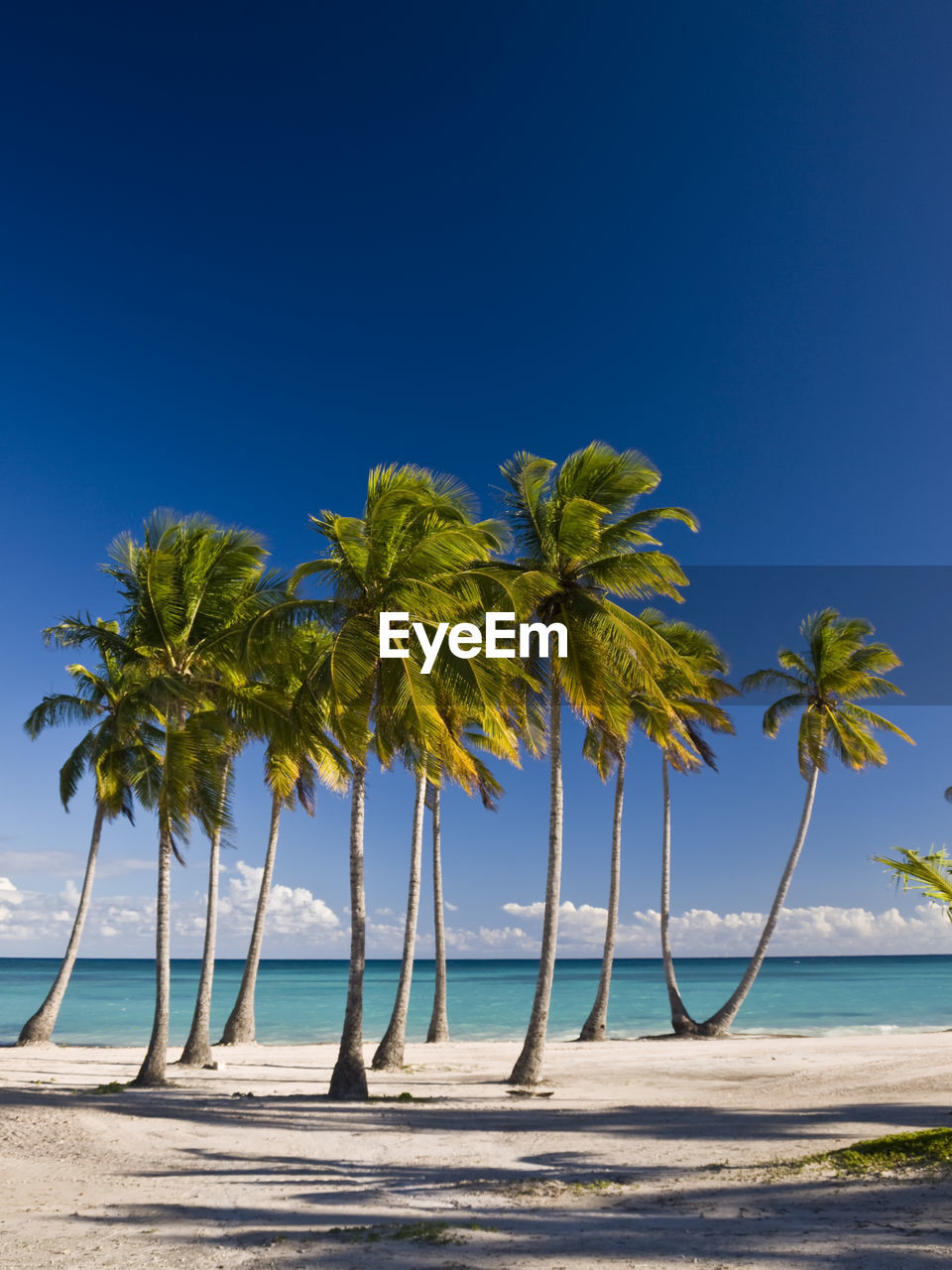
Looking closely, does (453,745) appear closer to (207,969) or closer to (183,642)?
(183,642)

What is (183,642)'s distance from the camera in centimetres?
1564

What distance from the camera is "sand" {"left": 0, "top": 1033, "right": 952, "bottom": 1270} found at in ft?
19.7

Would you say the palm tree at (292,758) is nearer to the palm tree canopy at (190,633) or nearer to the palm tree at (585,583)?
the palm tree canopy at (190,633)

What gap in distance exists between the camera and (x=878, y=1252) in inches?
212

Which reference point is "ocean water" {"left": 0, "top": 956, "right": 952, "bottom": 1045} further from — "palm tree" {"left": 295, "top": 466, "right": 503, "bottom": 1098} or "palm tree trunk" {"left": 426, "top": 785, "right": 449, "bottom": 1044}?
"palm tree" {"left": 295, "top": 466, "right": 503, "bottom": 1098}

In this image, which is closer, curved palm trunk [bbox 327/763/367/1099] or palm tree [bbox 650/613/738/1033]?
curved palm trunk [bbox 327/763/367/1099]

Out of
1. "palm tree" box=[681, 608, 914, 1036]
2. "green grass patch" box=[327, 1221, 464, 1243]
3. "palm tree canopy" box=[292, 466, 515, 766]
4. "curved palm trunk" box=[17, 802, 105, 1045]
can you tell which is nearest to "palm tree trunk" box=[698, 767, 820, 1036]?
"palm tree" box=[681, 608, 914, 1036]

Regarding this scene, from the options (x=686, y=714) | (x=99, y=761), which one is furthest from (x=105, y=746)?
(x=686, y=714)

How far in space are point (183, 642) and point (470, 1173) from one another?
968cm

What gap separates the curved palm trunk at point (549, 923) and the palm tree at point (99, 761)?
26.2 ft

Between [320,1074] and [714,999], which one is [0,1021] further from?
[714,999]

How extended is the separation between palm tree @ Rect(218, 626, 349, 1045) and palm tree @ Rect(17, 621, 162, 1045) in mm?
2751

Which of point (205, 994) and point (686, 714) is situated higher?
point (686, 714)

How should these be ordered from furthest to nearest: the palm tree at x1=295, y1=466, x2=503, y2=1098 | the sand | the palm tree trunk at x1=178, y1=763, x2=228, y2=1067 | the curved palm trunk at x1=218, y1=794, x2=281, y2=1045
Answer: the curved palm trunk at x1=218, y1=794, x2=281, y2=1045
the palm tree trunk at x1=178, y1=763, x2=228, y2=1067
the palm tree at x1=295, y1=466, x2=503, y2=1098
the sand
